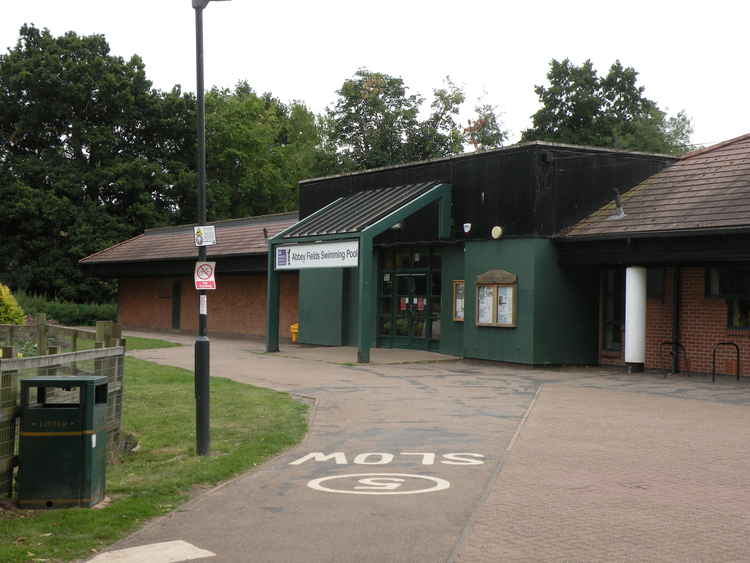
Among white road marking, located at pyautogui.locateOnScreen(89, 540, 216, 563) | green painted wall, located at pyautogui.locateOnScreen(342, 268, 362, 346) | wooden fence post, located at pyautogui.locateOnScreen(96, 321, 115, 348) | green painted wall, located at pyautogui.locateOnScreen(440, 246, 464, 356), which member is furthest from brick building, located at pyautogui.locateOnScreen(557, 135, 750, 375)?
white road marking, located at pyautogui.locateOnScreen(89, 540, 216, 563)

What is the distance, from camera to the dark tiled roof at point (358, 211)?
23828 mm

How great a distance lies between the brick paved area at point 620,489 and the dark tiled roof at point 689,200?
547cm

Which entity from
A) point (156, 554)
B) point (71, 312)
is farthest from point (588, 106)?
point (156, 554)

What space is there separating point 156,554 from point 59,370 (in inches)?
132

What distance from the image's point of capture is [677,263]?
1959 centimetres

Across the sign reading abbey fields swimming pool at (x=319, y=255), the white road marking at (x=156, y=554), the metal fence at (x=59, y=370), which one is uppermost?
the sign reading abbey fields swimming pool at (x=319, y=255)

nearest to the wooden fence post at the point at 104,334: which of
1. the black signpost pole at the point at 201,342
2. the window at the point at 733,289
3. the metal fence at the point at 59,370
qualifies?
the metal fence at the point at 59,370

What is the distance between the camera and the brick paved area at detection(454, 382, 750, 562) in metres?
6.66

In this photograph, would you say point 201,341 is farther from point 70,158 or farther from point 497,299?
point 70,158

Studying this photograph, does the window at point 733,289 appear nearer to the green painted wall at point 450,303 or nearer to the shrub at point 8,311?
the green painted wall at point 450,303

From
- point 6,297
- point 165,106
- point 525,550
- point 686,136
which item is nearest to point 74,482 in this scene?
point 525,550

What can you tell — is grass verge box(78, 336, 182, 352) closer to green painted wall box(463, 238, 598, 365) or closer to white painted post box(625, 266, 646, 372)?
green painted wall box(463, 238, 598, 365)

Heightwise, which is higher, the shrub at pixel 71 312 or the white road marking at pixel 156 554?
the shrub at pixel 71 312

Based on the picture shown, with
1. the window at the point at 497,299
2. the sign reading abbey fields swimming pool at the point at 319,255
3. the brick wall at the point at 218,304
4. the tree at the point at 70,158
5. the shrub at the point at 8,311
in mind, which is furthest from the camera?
the tree at the point at 70,158
